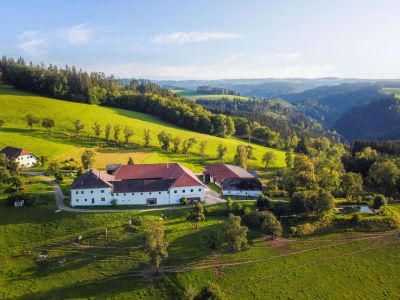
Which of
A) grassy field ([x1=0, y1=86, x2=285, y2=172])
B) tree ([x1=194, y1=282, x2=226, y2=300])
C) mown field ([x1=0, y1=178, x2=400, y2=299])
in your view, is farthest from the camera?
grassy field ([x1=0, y1=86, x2=285, y2=172])

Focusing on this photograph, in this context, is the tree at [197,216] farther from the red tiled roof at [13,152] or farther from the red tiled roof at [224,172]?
the red tiled roof at [13,152]

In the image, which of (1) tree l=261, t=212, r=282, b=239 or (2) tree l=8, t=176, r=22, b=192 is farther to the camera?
(2) tree l=8, t=176, r=22, b=192

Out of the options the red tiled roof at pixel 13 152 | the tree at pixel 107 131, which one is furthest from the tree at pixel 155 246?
the tree at pixel 107 131

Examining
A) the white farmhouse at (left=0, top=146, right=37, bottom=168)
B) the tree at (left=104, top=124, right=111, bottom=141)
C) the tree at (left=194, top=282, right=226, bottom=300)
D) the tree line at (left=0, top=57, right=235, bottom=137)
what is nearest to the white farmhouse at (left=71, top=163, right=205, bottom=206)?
the white farmhouse at (left=0, top=146, right=37, bottom=168)

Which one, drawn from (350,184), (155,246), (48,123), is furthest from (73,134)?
(350,184)

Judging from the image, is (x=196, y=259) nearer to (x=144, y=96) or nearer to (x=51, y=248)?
(x=51, y=248)

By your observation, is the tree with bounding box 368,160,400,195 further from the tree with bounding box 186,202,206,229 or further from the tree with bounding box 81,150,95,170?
the tree with bounding box 81,150,95,170

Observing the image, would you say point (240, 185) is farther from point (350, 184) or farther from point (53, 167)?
point (53, 167)
